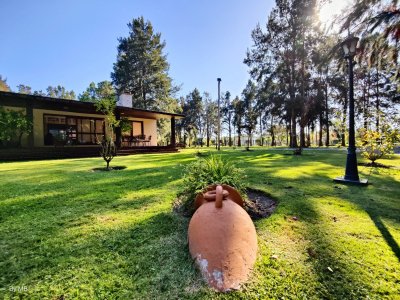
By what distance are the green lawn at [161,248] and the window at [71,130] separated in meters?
11.9

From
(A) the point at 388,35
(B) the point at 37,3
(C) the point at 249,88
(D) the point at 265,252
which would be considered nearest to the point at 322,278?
(D) the point at 265,252

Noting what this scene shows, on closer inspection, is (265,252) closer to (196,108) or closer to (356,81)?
(356,81)

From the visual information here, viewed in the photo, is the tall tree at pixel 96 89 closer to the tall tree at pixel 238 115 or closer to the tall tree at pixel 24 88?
the tall tree at pixel 238 115

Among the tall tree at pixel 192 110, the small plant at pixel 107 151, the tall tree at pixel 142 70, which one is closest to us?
the small plant at pixel 107 151

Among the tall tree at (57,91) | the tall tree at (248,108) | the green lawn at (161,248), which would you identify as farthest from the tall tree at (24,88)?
the green lawn at (161,248)

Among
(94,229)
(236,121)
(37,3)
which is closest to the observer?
(94,229)

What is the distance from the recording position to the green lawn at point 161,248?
170 cm

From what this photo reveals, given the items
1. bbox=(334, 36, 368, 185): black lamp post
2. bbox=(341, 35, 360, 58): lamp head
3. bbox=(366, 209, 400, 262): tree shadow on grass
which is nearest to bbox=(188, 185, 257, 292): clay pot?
bbox=(366, 209, 400, 262): tree shadow on grass

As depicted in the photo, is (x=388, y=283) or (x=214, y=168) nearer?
(x=388, y=283)

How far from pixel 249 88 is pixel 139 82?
2152 centimetres

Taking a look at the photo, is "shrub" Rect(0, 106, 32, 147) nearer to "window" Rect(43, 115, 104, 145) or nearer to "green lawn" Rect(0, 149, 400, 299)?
"window" Rect(43, 115, 104, 145)

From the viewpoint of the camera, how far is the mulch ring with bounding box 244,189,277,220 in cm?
306

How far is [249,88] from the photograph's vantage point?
134 ft

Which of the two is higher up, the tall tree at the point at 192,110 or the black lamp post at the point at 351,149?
the tall tree at the point at 192,110
